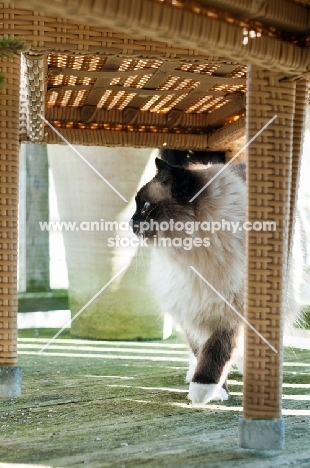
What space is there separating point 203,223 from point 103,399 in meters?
0.61

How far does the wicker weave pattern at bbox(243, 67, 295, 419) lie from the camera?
1.51 metres

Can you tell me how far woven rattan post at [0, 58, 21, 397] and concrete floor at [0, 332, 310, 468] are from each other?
8.7 inches

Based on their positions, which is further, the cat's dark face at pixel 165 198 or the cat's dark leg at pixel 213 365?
the cat's dark face at pixel 165 198

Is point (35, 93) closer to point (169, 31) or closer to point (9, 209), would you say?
point (9, 209)

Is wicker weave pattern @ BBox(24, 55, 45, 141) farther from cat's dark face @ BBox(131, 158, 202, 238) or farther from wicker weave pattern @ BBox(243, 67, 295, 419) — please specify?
wicker weave pattern @ BBox(243, 67, 295, 419)

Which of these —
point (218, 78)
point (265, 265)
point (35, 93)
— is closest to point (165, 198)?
point (218, 78)

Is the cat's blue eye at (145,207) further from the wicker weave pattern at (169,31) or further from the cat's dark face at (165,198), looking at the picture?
the wicker weave pattern at (169,31)

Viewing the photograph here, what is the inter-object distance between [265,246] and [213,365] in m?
0.76

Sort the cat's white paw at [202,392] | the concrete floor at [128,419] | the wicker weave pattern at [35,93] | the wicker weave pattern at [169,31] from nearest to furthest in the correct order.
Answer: the wicker weave pattern at [169,31] → the concrete floor at [128,419] → the wicker weave pattern at [35,93] → the cat's white paw at [202,392]

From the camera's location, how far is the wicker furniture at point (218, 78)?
1.18 meters

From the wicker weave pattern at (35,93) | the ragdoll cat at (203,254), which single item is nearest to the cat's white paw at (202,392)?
the ragdoll cat at (203,254)

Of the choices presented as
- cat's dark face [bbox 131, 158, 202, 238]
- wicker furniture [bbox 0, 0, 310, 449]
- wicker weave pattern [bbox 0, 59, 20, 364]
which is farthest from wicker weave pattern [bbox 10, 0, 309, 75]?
cat's dark face [bbox 131, 158, 202, 238]

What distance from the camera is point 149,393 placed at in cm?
231

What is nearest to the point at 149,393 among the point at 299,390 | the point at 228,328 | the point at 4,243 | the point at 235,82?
the point at 228,328
